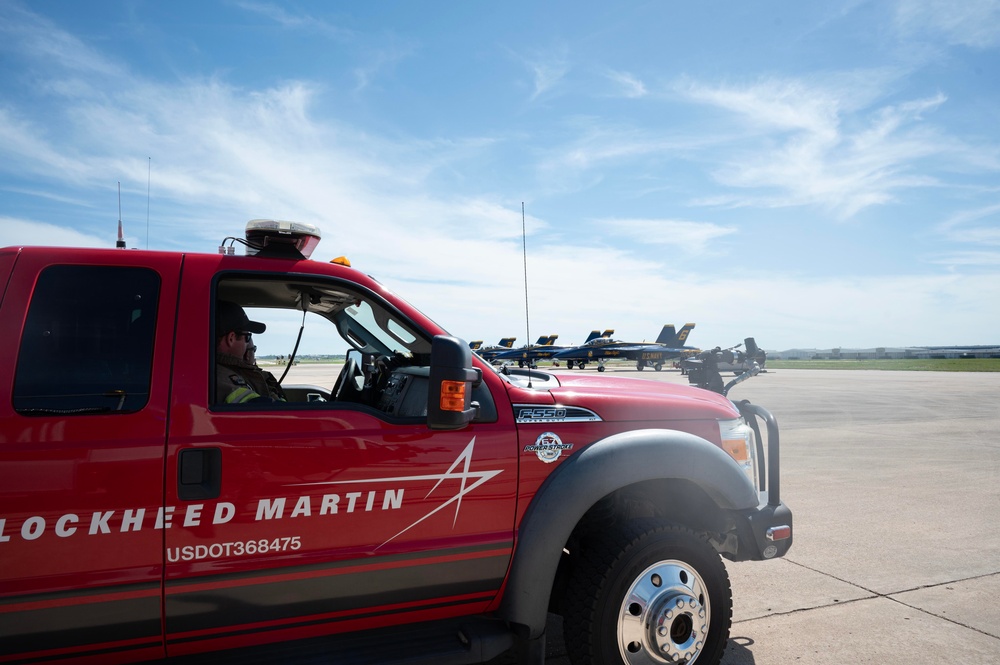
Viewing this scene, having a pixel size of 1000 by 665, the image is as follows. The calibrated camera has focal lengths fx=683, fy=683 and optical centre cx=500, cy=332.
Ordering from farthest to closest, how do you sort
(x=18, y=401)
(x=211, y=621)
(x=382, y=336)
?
(x=382, y=336) → (x=211, y=621) → (x=18, y=401)

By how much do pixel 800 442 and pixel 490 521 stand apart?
915cm

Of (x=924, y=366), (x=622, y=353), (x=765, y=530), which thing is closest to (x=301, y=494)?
(x=765, y=530)

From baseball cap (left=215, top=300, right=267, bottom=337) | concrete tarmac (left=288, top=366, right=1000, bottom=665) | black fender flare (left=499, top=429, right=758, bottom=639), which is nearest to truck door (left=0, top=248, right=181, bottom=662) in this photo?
baseball cap (left=215, top=300, right=267, bottom=337)

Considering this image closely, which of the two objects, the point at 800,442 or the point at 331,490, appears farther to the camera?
the point at 800,442

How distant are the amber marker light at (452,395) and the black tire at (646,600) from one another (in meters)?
1.02

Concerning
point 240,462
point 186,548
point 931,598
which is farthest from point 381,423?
point 931,598

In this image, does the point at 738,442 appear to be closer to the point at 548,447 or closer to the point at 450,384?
the point at 548,447

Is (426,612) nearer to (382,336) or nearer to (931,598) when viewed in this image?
(382,336)

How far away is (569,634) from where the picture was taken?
2977 millimetres

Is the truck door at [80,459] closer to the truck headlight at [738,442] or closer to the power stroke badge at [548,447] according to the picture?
the power stroke badge at [548,447]

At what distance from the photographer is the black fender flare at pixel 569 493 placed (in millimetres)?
2818

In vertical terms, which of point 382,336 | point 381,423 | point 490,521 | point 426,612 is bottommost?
point 426,612

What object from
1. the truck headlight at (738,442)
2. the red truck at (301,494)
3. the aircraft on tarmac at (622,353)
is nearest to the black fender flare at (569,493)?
the red truck at (301,494)

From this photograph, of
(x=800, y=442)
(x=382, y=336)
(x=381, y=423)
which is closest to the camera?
(x=381, y=423)
